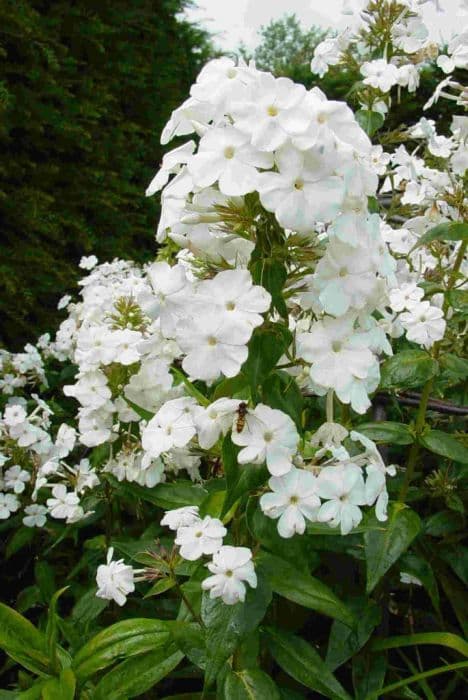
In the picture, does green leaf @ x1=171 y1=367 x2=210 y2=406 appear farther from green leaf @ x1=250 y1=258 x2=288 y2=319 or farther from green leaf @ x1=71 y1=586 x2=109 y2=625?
green leaf @ x1=71 y1=586 x2=109 y2=625

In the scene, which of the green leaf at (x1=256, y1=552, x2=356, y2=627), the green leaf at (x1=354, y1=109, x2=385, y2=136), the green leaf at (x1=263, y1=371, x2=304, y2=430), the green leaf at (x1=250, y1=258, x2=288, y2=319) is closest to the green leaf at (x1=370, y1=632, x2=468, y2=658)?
the green leaf at (x1=256, y1=552, x2=356, y2=627)

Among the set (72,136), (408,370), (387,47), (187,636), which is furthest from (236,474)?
(72,136)

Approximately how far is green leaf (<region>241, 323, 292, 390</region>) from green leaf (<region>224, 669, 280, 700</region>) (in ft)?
1.72

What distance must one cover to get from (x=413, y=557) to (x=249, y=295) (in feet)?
2.93

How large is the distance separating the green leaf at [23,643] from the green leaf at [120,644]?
0.07 m

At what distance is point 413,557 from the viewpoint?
1561 mm

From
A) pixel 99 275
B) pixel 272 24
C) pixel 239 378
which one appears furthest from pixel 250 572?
pixel 272 24

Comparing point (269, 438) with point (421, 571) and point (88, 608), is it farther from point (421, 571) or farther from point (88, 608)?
point (88, 608)

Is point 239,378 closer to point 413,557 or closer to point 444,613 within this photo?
point 413,557

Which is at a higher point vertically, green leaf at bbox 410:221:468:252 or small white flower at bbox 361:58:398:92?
small white flower at bbox 361:58:398:92

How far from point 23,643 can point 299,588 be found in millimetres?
538

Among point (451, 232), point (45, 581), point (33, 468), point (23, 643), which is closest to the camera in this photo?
point (23, 643)

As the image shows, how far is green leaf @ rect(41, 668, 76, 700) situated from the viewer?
124 cm

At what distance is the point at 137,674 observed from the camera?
1305mm
